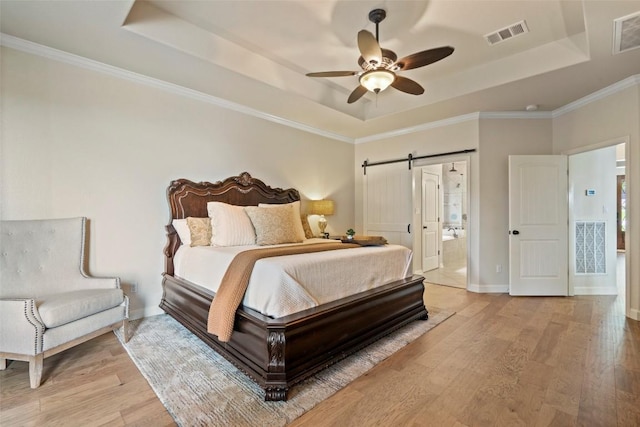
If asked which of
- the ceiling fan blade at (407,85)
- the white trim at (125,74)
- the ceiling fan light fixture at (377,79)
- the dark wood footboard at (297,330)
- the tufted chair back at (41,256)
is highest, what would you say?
the white trim at (125,74)

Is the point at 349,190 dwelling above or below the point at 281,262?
above

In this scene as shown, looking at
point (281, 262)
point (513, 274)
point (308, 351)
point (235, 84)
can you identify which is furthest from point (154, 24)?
point (513, 274)

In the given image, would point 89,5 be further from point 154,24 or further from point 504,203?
point 504,203

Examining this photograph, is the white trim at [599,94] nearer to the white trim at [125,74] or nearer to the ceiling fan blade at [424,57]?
the ceiling fan blade at [424,57]

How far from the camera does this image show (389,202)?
18.0 ft

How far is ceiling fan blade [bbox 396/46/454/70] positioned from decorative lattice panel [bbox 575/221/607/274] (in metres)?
3.75

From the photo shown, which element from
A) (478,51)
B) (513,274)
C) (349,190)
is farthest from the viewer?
(349,190)

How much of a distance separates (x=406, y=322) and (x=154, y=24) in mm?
3590

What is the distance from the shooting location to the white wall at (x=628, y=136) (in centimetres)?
326

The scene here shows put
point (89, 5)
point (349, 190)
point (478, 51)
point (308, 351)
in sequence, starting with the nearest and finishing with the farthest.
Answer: point (308, 351), point (89, 5), point (478, 51), point (349, 190)

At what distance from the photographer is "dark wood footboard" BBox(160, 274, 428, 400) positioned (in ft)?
6.16

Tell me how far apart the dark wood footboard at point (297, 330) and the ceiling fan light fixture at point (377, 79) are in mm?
1836

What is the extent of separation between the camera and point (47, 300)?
223 centimetres

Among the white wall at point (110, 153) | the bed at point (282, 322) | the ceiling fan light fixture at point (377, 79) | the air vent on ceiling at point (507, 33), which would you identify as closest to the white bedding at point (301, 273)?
the bed at point (282, 322)
